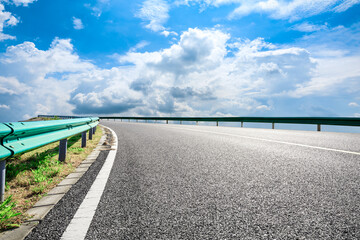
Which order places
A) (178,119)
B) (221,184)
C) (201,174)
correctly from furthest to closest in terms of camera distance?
(178,119), (201,174), (221,184)

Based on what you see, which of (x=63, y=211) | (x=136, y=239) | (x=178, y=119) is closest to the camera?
(x=136, y=239)

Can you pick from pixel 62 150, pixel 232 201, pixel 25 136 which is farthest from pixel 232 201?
pixel 62 150

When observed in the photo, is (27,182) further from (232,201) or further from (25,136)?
(232,201)

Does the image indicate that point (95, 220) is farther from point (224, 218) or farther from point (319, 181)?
point (319, 181)

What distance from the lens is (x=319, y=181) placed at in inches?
120

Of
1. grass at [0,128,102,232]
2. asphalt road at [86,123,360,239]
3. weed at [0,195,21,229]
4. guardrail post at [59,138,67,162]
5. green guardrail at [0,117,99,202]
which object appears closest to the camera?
asphalt road at [86,123,360,239]

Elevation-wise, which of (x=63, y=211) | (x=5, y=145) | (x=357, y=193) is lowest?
(x=63, y=211)

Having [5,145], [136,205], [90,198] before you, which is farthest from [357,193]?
[5,145]

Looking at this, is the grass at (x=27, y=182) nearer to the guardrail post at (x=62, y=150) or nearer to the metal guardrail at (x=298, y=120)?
the guardrail post at (x=62, y=150)

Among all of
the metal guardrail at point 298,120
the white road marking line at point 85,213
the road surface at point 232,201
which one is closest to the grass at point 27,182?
the white road marking line at point 85,213

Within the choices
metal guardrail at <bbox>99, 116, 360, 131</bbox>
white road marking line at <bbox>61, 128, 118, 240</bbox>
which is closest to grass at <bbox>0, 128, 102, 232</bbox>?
white road marking line at <bbox>61, 128, 118, 240</bbox>

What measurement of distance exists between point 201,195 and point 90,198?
1253 millimetres

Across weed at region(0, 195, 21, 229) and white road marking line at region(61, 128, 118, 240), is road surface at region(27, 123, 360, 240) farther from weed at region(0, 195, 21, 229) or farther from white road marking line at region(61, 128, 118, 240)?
weed at region(0, 195, 21, 229)

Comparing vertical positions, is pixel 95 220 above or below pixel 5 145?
below
